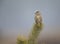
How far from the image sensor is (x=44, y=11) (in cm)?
113

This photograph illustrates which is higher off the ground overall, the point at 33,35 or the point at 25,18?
the point at 25,18

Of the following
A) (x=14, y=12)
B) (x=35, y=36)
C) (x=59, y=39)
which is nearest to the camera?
(x=35, y=36)

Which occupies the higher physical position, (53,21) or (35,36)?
(53,21)

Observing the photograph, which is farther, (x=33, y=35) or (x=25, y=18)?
(x=25, y=18)

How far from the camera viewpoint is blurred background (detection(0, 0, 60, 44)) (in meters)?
1.09

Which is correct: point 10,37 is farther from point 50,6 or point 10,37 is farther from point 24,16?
point 50,6

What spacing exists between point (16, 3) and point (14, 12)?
0.10 metres

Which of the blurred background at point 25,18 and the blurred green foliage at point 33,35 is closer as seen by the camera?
the blurred green foliage at point 33,35

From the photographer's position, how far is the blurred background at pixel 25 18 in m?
1.09

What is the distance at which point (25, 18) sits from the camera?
116cm

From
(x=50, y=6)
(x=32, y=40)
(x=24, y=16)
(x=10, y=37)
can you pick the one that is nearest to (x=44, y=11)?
(x=50, y=6)

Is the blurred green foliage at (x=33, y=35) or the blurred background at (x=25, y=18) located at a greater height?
the blurred background at (x=25, y=18)

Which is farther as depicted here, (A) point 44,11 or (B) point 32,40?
(A) point 44,11

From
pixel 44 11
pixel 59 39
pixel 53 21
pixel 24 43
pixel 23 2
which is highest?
pixel 23 2
